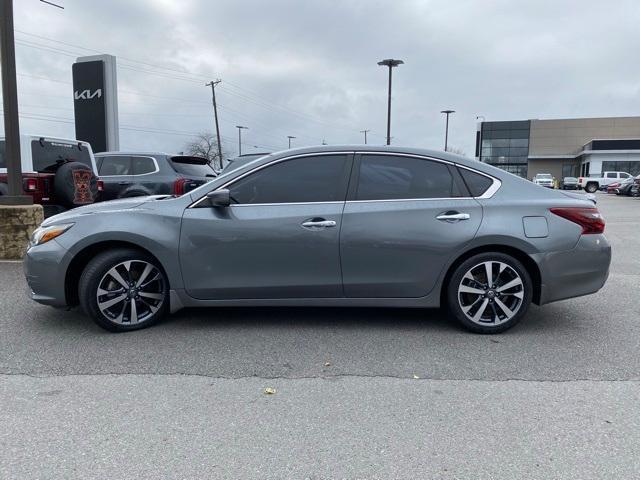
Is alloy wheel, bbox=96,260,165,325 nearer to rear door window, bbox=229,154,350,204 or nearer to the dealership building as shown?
rear door window, bbox=229,154,350,204

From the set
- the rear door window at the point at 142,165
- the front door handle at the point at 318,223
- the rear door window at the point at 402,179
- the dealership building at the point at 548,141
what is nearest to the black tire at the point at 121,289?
the front door handle at the point at 318,223

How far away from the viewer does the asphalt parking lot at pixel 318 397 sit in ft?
8.27

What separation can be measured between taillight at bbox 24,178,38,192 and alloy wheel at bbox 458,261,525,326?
292 inches

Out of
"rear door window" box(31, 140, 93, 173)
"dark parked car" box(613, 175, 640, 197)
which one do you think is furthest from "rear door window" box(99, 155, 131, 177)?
"dark parked car" box(613, 175, 640, 197)

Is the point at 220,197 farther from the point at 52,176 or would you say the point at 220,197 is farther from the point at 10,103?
the point at 52,176

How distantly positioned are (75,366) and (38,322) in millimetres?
1257

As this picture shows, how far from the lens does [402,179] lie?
14.3ft

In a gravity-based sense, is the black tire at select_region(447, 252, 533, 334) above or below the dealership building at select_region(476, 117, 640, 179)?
below

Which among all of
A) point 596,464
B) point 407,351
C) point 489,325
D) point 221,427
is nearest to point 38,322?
point 221,427

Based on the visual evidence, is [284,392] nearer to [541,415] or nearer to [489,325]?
[541,415]

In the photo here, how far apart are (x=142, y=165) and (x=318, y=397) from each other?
810cm

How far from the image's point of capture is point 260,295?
14.1ft

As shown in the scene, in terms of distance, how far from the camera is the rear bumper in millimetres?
4230

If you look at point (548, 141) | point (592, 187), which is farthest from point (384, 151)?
point (548, 141)
